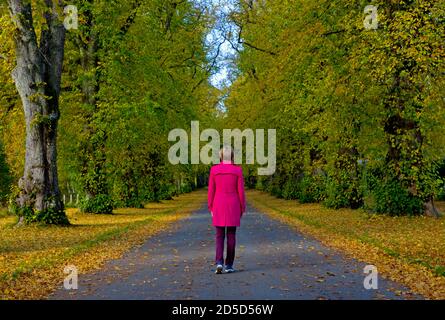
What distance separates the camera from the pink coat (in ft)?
32.0

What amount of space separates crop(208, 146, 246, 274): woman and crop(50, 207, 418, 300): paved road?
1.47ft

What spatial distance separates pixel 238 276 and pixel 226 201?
131 cm

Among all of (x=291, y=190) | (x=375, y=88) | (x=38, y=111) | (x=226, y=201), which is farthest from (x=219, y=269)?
(x=291, y=190)

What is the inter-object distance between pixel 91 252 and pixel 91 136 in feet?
47.7

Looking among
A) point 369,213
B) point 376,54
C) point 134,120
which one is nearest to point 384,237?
point 376,54

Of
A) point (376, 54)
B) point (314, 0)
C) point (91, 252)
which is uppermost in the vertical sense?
point (314, 0)

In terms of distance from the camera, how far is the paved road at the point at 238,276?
313 inches

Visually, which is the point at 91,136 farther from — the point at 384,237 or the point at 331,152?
the point at 384,237

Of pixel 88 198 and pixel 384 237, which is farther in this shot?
pixel 88 198

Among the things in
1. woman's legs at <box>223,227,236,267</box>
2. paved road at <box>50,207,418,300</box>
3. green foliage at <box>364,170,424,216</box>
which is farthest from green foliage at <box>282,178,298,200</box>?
woman's legs at <box>223,227,236,267</box>

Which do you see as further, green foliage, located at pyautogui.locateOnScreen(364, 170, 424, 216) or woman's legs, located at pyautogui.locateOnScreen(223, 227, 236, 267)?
green foliage, located at pyautogui.locateOnScreen(364, 170, 424, 216)

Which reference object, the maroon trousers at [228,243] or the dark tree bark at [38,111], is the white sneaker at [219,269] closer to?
the maroon trousers at [228,243]

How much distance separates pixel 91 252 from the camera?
13453 millimetres

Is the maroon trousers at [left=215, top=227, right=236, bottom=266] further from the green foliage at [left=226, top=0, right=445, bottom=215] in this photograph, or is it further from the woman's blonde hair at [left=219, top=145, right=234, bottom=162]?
the green foliage at [left=226, top=0, right=445, bottom=215]
